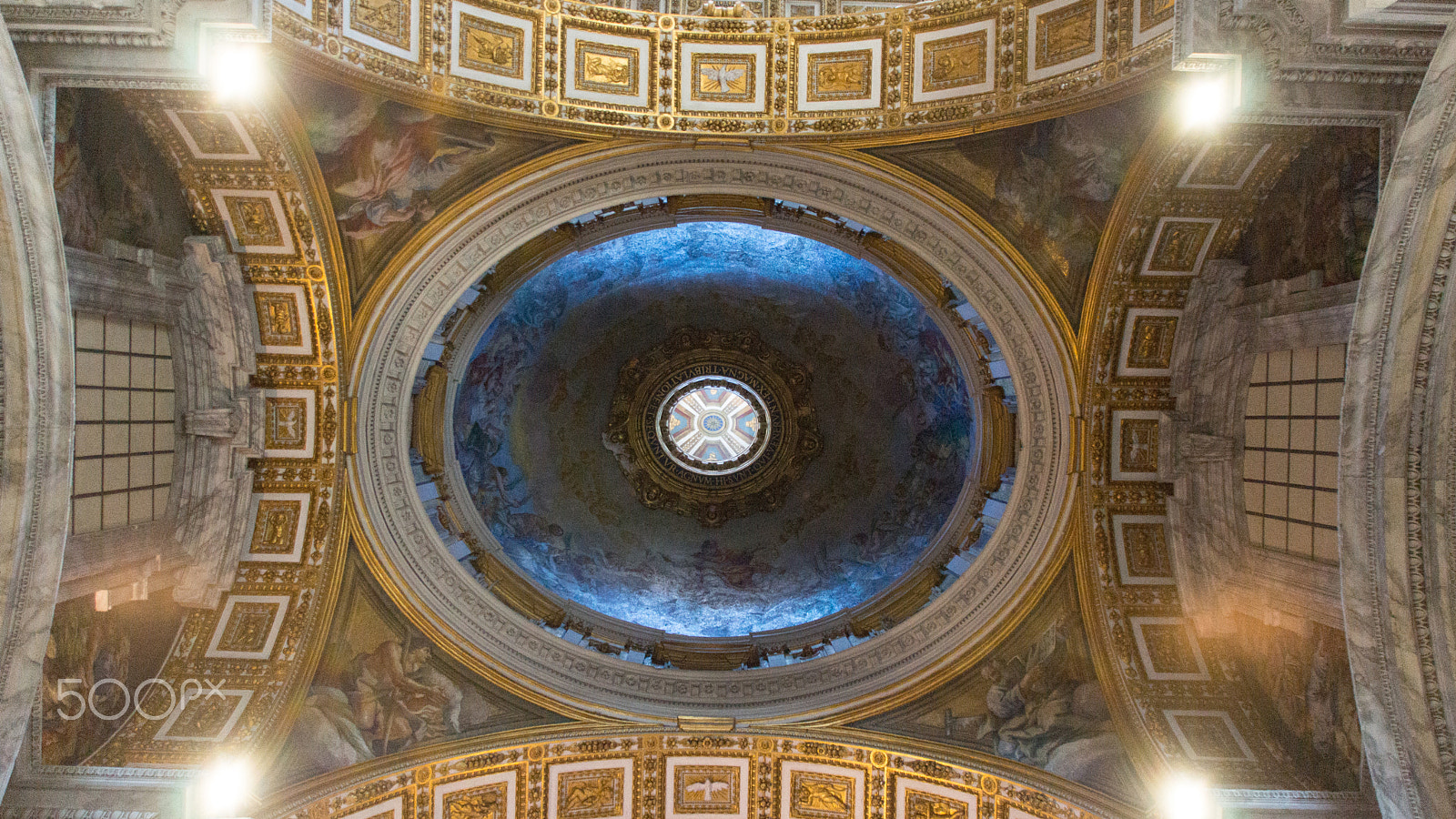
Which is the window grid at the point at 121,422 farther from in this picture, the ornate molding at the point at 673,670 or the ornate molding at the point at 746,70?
the ornate molding at the point at 746,70

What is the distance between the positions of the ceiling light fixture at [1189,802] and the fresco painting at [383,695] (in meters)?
8.71

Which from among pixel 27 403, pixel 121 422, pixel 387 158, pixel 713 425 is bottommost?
pixel 27 403

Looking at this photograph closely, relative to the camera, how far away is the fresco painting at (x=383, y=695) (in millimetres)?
12523

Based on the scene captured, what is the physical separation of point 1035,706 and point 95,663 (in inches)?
517

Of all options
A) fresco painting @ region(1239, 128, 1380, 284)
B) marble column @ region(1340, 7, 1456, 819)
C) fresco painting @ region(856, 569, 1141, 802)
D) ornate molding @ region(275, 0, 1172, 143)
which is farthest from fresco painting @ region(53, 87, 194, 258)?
fresco painting @ region(1239, 128, 1380, 284)

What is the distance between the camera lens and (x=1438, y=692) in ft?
25.0

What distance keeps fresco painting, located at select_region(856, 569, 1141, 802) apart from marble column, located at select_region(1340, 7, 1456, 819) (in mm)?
4643

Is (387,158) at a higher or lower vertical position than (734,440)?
lower

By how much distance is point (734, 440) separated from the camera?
67.8 feet

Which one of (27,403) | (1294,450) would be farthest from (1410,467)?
(27,403)

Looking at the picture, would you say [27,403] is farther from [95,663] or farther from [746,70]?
[746,70]

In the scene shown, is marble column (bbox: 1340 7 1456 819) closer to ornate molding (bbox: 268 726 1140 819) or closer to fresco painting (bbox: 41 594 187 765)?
ornate molding (bbox: 268 726 1140 819)

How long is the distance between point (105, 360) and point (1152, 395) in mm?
14504

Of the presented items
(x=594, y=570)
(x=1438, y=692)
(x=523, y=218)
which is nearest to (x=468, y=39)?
(x=523, y=218)
